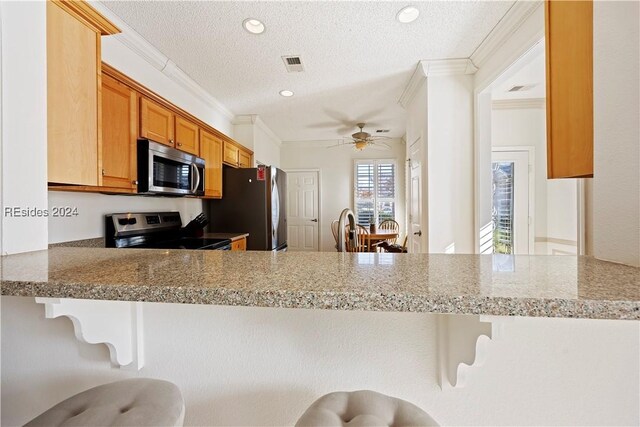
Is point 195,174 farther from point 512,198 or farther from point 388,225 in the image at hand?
point 388,225

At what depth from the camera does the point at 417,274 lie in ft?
1.97

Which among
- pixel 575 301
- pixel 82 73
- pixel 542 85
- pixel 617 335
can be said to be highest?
pixel 542 85

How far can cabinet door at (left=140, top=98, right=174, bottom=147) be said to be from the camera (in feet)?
6.59

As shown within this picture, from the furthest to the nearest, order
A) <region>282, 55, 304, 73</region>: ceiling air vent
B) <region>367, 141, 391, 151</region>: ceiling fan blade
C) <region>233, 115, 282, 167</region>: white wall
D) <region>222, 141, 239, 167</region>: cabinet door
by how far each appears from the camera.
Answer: <region>367, 141, 391, 151</region>: ceiling fan blade, <region>233, 115, 282, 167</region>: white wall, <region>222, 141, 239, 167</region>: cabinet door, <region>282, 55, 304, 73</region>: ceiling air vent

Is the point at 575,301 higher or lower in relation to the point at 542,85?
lower

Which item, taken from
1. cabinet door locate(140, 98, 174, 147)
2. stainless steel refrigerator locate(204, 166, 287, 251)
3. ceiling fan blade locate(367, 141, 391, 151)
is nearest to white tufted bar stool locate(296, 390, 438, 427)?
cabinet door locate(140, 98, 174, 147)

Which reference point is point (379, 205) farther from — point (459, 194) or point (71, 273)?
point (71, 273)

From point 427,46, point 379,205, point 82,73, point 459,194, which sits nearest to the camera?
point 82,73

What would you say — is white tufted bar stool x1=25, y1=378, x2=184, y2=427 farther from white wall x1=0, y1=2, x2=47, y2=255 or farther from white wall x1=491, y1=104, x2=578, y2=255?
white wall x1=491, y1=104, x2=578, y2=255

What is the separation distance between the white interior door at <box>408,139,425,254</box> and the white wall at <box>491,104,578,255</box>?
1.08 metres

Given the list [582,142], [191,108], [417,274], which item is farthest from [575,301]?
[191,108]

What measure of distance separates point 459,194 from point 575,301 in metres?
2.61

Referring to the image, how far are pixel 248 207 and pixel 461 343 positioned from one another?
3.11m

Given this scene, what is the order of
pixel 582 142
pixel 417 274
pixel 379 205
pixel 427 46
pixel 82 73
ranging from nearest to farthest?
pixel 417 274 < pixel 582 142 < pixel 82 73 < pixel 427 46 < pixel 379 205
